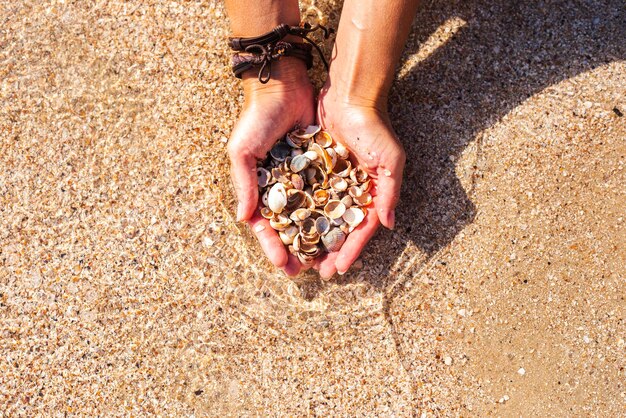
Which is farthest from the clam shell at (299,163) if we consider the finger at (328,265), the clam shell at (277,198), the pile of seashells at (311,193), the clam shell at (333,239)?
the finger at (328,265)

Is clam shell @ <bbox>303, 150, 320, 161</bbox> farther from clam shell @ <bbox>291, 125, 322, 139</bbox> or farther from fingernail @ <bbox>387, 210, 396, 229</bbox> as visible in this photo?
fingernail @ <bbox>387, 210, 396, 229</bbox>

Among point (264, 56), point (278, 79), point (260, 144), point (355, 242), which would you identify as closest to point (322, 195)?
point (355, 242)

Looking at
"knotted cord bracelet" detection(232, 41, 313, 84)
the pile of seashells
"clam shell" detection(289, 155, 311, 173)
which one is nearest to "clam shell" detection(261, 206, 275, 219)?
the pile of seashells

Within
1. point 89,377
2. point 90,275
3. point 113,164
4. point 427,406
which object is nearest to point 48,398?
point 89,377

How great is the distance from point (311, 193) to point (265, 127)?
0.38 metres

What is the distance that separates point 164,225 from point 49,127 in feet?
2.53

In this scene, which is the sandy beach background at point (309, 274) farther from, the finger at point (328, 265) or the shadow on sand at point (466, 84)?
the finger at point (328, 265)

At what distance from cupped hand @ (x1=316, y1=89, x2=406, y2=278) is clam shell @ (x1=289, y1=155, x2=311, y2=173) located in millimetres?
206

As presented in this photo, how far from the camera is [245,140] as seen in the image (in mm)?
2379

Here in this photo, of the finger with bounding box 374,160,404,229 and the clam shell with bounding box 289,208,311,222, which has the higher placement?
the finger with bounding box 374,160,404,229

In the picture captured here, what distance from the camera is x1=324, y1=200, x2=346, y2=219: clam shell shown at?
247cm

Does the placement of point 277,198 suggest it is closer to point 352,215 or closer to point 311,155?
point 311,155

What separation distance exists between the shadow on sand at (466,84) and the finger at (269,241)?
0.26 meters

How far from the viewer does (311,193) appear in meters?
2.52
